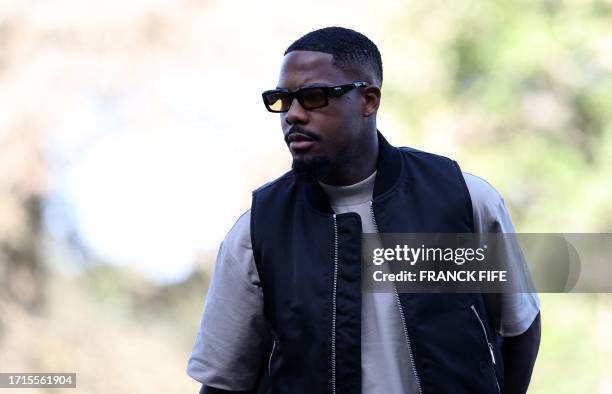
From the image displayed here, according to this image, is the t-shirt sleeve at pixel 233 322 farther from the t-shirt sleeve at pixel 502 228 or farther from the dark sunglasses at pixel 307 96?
the t-shirt sleeve at pixel 502 228

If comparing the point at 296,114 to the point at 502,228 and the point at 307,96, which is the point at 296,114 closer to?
the point at 307,96

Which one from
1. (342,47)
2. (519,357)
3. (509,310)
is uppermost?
(342,47)

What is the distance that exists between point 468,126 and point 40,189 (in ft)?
14.5

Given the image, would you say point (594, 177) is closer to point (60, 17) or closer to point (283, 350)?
point (60, 17)

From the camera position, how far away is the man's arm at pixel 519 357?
3.02m

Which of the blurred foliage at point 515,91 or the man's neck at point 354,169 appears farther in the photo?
A: the blurred foliage at point 515,91

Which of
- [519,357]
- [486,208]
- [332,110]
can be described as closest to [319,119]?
[332,110]

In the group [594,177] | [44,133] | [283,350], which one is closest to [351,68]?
[283,350]

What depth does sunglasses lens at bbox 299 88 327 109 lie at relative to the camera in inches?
113

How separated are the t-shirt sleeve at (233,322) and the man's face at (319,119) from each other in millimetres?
265

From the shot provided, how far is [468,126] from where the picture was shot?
35.4 ft

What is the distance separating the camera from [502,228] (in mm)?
2908

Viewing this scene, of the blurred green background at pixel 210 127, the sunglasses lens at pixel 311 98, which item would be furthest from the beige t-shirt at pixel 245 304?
the blurred green background at pixel 210 127

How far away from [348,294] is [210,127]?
8526 mm
